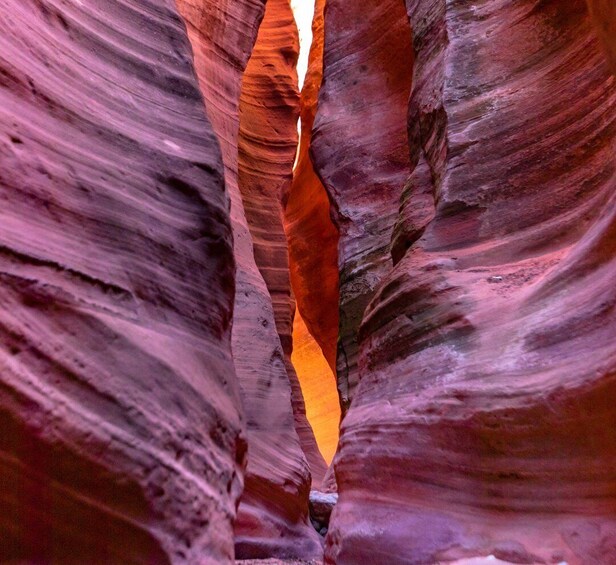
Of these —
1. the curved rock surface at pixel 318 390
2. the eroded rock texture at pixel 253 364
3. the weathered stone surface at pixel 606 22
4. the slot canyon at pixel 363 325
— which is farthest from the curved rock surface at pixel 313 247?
the weathered stone surface at pixel 606 22

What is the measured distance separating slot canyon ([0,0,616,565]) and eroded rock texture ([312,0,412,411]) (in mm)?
2407

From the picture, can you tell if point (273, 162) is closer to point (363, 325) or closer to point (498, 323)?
point (363, 325)

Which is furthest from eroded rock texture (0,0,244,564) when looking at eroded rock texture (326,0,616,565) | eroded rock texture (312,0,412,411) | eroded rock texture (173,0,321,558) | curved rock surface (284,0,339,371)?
curved rock surface (284,0,339,371)

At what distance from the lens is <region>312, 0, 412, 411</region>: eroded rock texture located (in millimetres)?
7027

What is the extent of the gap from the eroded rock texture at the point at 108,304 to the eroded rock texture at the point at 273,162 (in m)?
4.96

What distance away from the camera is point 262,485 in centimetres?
488

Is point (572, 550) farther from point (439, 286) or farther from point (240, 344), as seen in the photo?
point (240, 344)

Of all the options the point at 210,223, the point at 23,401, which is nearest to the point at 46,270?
the point at 23,401

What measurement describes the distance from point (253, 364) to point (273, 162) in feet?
11.8

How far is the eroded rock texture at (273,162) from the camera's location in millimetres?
7801

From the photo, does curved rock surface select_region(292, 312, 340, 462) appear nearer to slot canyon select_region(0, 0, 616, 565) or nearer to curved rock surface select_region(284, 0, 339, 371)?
curved rock surface select_region(284, 0, 339, 371)

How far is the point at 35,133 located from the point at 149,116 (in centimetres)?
69

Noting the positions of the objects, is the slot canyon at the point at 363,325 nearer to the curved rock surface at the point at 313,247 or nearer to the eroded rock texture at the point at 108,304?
the eroded rock texture at the point at 108,304

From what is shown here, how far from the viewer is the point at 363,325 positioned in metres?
3.79
